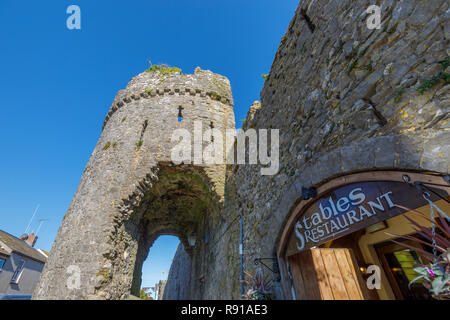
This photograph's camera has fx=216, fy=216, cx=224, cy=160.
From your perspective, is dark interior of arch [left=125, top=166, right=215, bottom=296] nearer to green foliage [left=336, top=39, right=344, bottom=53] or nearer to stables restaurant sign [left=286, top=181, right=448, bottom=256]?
stables restaurant sign [left=286, top=181, right=448, bottom=256]

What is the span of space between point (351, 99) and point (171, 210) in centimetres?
1019

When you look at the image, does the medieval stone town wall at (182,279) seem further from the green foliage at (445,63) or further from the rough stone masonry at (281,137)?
the green foliage at (445,63)

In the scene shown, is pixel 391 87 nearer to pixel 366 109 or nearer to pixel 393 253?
pixel 366 109

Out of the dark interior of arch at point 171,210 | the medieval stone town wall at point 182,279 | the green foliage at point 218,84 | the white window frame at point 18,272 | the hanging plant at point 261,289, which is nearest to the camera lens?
the hanging plant at point 261,289

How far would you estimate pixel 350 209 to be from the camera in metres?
2.38

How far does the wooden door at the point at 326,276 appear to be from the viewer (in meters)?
3.00

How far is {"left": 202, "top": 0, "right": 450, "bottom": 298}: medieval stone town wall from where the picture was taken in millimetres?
1739

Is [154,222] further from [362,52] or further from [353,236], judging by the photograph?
[362,52]

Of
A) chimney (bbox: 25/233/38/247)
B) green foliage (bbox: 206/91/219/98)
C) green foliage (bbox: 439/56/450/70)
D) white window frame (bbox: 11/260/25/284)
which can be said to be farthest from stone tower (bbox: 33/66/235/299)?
chimney (bbox: 25/233/38/247)

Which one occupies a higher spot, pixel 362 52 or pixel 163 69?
pixel 163 69

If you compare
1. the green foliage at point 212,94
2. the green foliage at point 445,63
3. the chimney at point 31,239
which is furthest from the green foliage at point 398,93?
the chimney at point 31,239

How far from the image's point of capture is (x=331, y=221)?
8.51 ft

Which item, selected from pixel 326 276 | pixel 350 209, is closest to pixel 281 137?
pixel 350 209
